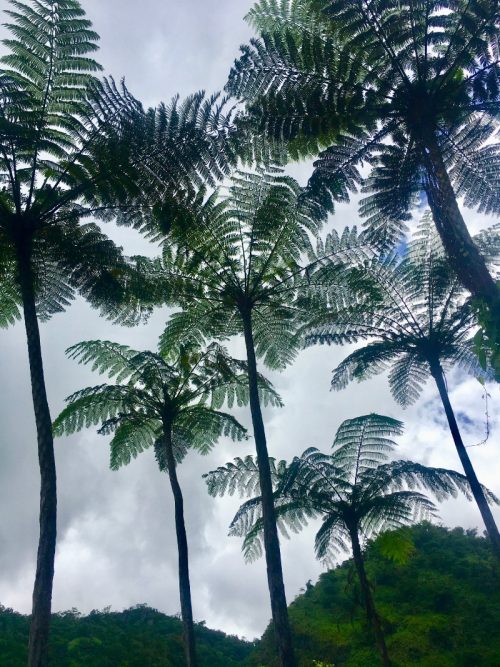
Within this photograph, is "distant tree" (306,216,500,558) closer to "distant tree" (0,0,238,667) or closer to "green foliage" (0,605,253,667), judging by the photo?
"distant tree" (0,0,238,667)

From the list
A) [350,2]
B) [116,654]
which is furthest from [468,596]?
[350,2]

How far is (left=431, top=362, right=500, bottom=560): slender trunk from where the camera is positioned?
32.4ft

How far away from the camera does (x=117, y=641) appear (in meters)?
20.5

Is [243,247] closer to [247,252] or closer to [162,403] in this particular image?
[247,252]

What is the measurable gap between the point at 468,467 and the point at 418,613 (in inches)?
343

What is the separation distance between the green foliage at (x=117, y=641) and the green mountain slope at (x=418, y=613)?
375cm

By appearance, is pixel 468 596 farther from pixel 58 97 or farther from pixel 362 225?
pixel 58 97

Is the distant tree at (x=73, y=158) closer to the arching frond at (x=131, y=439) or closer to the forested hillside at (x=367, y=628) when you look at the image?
the arching frond at (x=131, y=439)

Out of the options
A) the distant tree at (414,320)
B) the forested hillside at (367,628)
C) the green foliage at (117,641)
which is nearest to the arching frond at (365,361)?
the distant tree at (414,320)

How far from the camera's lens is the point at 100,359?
35.1 feet

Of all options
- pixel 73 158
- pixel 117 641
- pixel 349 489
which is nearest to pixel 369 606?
pixel 349 489

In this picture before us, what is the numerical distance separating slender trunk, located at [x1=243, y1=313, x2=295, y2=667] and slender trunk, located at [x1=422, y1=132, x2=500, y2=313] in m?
3.42

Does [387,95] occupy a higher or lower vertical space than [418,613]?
higher

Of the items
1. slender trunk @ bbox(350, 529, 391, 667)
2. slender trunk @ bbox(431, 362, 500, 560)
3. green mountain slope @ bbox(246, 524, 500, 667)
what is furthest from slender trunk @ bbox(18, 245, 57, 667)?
green mountain slope @ bbox(246, 524, 500, 667)
